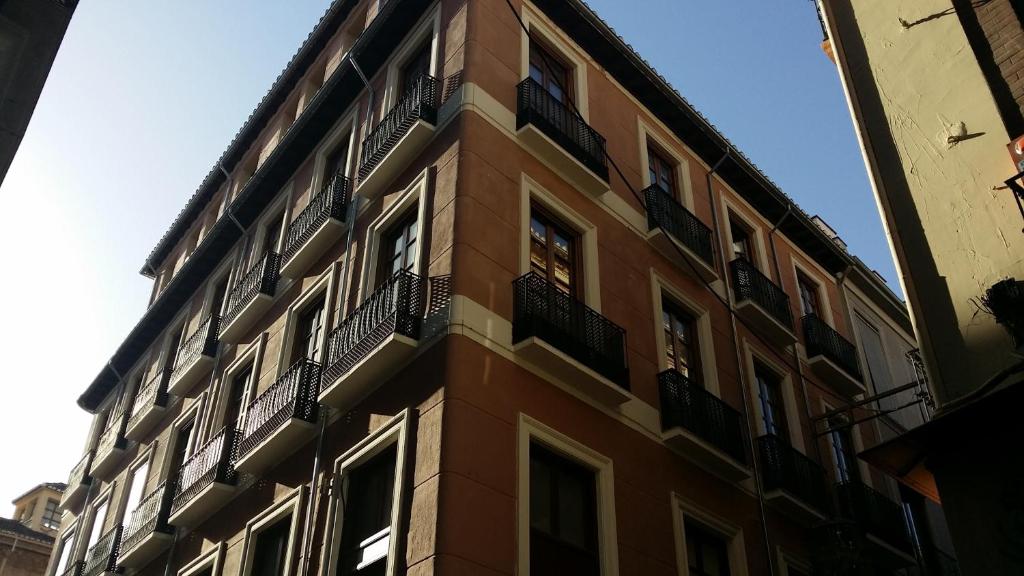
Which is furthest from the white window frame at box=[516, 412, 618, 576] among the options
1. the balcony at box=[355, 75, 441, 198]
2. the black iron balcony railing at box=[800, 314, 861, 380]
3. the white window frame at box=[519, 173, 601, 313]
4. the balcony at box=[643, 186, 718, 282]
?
the black iron balcony railing at box=[800, 314, 861, 380]

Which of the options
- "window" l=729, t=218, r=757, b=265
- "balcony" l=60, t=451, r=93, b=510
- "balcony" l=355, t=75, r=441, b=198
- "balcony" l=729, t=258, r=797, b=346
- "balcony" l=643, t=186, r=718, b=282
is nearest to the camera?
"balcony" l=355, t=75, r=441, b=198

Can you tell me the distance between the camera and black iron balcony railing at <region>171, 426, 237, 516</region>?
55.9 ft

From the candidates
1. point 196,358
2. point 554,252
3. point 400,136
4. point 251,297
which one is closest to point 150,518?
point 196,358

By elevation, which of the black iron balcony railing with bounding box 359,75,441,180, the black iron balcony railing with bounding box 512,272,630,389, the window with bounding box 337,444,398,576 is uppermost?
the black iron balcony railing with bounding box 359,75,441,180

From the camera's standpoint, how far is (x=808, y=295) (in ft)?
78.9

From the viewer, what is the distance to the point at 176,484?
761 inches

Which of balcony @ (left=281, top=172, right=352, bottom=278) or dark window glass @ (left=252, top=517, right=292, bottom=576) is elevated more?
balcony @ (left=281, top=172, right=352, bottom=278)

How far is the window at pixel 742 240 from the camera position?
22.0 meters

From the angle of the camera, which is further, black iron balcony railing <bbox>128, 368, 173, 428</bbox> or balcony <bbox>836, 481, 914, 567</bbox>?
Answer: black iron balcony railing <bbox>128, 368, 173, 428</bbox>

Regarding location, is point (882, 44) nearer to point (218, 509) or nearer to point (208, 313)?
point (218, 509)

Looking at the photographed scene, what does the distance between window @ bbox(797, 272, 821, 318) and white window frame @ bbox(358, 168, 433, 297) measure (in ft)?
40.4

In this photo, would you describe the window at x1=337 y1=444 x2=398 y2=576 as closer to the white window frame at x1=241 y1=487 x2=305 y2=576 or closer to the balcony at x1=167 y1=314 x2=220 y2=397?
the white window frame at x1=241 y1=487 x2=305 y2=576

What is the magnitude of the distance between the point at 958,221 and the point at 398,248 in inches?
353

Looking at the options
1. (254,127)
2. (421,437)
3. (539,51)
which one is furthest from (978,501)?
(254,127)
